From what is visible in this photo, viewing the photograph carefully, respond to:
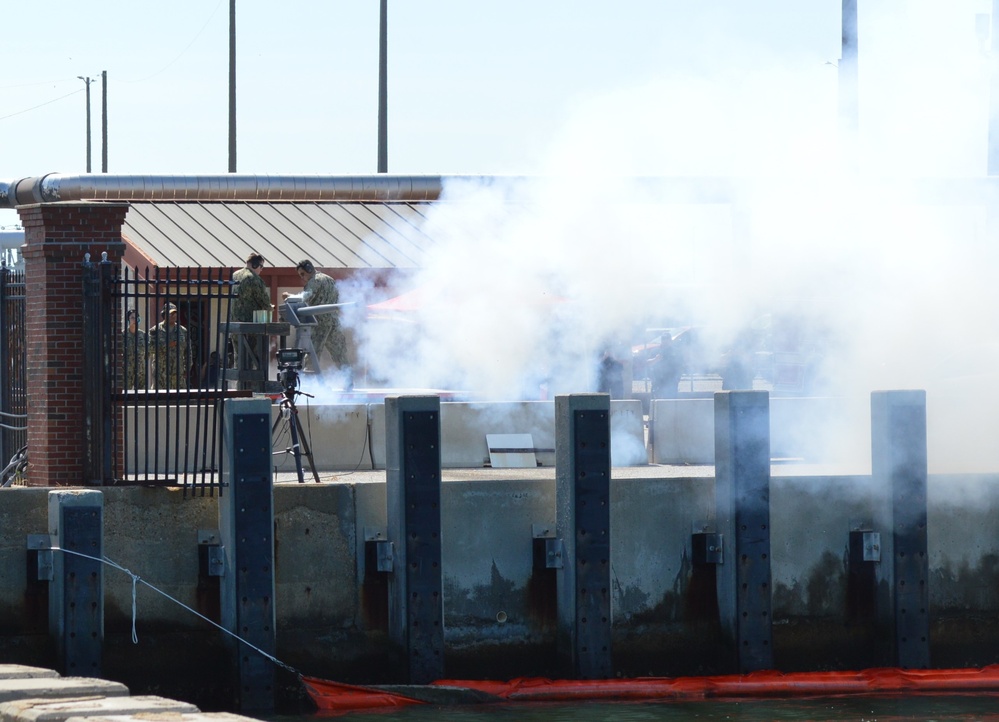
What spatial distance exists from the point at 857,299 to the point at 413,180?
15.9ft

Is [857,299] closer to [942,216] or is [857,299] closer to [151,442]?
[942,216]

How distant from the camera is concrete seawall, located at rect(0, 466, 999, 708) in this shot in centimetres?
1095

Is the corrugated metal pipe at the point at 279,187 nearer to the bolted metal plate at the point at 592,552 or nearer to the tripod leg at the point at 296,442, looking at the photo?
the tripod leg at the point at 296,442

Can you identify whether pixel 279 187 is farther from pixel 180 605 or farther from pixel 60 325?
pixel 180 605

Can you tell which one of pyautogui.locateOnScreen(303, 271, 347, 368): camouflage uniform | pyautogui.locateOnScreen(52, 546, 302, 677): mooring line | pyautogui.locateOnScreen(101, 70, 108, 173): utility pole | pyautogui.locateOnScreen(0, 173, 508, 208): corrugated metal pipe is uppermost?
pyautogui.locateOnScreen(101, 70, 108, 173): utility pole

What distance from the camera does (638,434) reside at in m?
15.3

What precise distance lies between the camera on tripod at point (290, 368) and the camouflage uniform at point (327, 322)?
235 centimetres

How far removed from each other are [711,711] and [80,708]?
199 inches

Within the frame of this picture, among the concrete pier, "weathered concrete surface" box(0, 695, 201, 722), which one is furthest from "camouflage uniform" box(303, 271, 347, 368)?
"weathered concrete surface" box(0, 695, 201, 722)

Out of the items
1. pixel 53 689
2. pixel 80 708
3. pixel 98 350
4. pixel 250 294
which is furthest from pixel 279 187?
pixel 80 708

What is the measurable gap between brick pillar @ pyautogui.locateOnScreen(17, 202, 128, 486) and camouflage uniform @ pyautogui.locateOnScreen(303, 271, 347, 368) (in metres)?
3.29

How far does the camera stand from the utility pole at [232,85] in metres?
37.9

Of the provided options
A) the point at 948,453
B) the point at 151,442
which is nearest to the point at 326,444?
the point at 151,442

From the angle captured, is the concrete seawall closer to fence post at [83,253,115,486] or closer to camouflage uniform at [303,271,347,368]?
fence post at [83,253,115,486]
